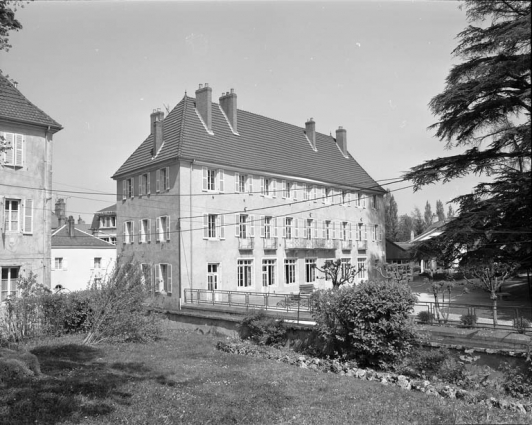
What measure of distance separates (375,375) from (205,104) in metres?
28.6

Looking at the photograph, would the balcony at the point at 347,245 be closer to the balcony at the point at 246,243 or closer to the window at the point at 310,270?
the window at the point at 310,270

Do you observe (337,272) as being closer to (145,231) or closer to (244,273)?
(244,273)

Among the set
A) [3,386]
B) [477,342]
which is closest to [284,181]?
[477,342]

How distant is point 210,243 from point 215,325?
1075 cm

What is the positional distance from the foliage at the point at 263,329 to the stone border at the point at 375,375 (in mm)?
1265

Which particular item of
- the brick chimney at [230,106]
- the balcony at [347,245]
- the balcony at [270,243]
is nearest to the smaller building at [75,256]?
the balcony at [270,243]

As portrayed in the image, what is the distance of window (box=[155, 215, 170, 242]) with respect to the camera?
33500 millimetres

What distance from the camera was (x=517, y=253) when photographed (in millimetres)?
13516

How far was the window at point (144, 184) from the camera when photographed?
3606 cm

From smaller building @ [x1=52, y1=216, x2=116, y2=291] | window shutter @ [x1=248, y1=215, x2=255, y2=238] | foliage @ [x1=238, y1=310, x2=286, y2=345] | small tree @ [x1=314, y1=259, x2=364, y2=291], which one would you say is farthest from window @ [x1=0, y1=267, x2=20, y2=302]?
smaller building @ [x1=52, y1=216, x2=116, y2=291]

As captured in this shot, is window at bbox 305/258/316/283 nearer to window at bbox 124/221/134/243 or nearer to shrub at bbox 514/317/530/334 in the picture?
window at bbox 124/221/134/243

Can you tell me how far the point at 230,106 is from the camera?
39.3 m

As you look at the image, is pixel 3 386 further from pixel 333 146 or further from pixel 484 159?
pixel 333 146

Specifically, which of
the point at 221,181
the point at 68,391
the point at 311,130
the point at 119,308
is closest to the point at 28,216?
the point at 119,308
